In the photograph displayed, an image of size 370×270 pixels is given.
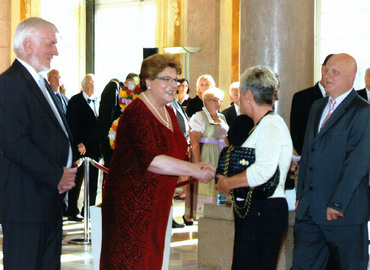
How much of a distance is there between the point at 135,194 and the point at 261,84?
104cm

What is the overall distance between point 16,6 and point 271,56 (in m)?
8.59

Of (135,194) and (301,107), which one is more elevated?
(301,107)

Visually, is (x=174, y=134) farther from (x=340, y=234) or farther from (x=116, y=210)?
(x=340, y=234)

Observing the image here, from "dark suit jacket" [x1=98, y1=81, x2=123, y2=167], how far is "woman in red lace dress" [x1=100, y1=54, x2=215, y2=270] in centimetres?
479

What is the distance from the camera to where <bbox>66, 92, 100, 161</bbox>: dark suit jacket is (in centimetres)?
952

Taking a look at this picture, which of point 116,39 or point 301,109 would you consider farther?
point 116,39

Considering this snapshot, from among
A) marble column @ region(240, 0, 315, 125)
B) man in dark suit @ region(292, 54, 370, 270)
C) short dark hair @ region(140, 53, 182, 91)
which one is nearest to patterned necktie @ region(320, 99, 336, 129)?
man in dark suit @ region(292, 54, 370, 270)

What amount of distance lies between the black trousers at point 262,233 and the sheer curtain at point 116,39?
1513cm

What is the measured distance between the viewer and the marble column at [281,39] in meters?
6.40

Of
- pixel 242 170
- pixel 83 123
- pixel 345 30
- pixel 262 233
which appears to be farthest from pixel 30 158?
pixel 345 30

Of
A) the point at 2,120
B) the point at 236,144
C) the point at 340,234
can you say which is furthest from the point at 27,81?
the point at 340,234

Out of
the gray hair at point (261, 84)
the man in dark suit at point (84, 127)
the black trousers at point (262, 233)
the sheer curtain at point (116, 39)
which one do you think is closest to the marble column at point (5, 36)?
the man in dark suit at point (84, 127)

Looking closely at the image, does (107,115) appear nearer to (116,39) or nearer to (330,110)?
(330,110)

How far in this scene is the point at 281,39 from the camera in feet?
21.0
